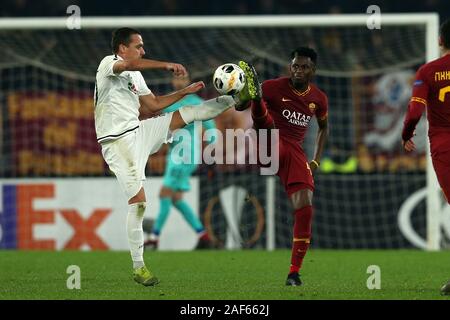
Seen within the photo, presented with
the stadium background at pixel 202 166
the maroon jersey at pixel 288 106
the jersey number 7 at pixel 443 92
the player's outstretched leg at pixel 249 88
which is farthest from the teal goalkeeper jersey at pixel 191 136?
the jersey number 7 at pixel 443 92

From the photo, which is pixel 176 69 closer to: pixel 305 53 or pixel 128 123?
pixel 128 123

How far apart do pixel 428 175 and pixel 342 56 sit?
2.93 metres

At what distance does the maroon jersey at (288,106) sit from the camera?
8555 mm

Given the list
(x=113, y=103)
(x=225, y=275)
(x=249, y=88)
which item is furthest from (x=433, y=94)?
(x=225, y=275)

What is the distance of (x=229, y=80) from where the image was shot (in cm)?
796

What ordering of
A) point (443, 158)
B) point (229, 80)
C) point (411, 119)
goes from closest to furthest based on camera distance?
point (411, 119) < point (443, 158) < point (229, 80)

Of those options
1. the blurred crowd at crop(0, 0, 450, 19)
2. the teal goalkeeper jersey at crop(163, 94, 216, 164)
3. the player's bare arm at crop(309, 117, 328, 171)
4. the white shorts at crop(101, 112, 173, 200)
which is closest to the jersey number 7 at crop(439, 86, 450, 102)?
the player's bare arm at crop(309, 117, 328, 171)

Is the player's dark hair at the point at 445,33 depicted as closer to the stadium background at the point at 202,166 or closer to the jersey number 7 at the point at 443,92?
the jersey number 7 at the point at 443,92

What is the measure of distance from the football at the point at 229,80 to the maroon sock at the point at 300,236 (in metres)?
1.07

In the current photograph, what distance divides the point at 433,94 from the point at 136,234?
2.43m

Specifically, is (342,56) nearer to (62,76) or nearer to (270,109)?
(62,76)

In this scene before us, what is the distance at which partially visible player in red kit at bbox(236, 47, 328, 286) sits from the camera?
829 centimetres
